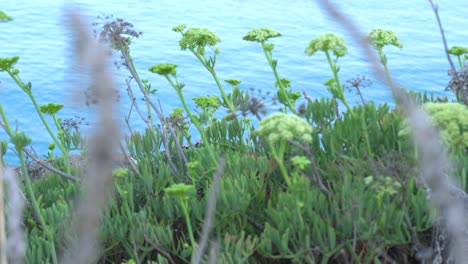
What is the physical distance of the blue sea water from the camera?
10.5 meters

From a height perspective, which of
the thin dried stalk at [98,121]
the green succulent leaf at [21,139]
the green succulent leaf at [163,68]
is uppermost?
the thin dried stalk at [98,121]

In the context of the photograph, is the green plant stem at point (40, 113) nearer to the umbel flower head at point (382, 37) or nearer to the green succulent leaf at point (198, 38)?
the green succulent leaf at point (198, 38)

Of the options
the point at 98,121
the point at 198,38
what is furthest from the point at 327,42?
the point at 98,121

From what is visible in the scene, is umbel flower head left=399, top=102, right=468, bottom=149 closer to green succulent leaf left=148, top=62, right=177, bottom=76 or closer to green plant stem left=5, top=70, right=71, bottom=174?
green succulent leaf left=148, top=62, right=177, bottom=76

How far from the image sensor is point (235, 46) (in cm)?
1223

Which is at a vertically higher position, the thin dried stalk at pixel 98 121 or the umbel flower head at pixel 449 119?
the thin dried stalk at pixel 98 121

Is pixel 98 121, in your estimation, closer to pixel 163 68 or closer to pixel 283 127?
pixel 283 127

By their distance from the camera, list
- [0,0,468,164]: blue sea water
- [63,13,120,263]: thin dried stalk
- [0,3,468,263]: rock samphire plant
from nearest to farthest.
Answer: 1. [63,13,120,263]: thin dried stalk
2. [0,3,468,263]: rock samphire plant
3. [0,0,468,164]: blue sea water

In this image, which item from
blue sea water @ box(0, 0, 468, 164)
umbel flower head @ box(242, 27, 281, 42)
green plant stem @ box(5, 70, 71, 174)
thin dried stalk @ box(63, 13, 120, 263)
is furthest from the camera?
blue sea water @ box(0, 0, 468, 164)

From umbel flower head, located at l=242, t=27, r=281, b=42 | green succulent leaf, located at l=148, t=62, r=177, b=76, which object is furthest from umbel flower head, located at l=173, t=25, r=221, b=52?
green succulent leaf, located at l=148, t=62, r=177, b=76

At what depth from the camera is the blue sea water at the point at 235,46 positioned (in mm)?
10465

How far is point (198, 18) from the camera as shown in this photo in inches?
542

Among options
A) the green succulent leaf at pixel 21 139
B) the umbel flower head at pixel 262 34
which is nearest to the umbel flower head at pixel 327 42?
the umbel flower head at pixel 262 34

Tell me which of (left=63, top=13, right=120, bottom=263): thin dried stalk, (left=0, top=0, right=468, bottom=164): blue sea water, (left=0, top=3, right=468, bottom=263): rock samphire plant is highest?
(left=63, top=13, right=120, bottom=263): thin dried stalk
